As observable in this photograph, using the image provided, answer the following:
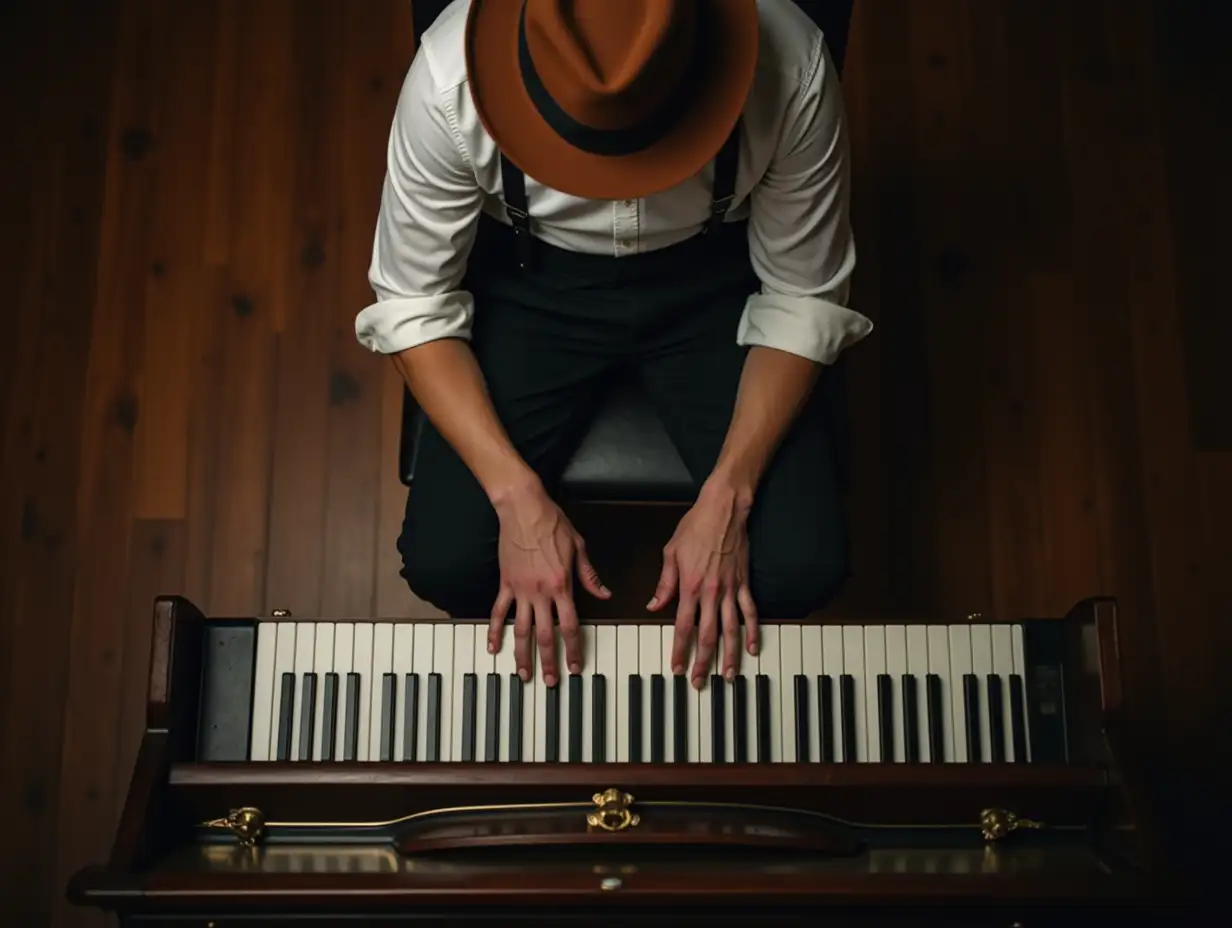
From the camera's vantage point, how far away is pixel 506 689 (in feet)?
3.97

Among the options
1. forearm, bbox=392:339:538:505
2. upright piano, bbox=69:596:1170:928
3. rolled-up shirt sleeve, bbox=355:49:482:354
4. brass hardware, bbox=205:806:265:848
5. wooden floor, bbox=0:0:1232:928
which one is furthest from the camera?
wooden floor, bbox=0:0:1232:928

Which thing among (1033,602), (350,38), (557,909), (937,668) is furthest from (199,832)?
(350,38)

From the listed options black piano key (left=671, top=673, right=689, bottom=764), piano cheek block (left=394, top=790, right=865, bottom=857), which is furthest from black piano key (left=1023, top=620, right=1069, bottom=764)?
black piano key (left=671, top=673, right=689, bottom=764)

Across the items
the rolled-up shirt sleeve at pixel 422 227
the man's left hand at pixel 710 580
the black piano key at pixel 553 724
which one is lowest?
the black piano key at pixel 553 724

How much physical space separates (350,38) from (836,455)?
1.30 metres

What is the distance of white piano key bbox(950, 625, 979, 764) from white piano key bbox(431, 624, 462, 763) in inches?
18.4

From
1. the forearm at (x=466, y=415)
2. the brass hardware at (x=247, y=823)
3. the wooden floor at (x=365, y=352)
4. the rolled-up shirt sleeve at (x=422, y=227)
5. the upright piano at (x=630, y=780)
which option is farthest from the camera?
the wooden floor at (x=365, y=352)

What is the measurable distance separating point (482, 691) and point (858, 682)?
1.17 feet

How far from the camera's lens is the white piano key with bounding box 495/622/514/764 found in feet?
3.91

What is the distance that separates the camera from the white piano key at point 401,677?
1192mm

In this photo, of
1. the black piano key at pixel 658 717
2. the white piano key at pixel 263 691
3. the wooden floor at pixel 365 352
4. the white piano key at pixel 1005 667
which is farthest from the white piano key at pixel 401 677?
the wooden floor at pixel 365 352

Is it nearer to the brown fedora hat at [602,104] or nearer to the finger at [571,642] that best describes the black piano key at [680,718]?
the finger at [571,642]

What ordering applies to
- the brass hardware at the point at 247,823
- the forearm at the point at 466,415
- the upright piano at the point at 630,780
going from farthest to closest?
the forearm at the point at 466,415 < the brass hardware at the point at 247,823 < the upright piano at the point at 630,780

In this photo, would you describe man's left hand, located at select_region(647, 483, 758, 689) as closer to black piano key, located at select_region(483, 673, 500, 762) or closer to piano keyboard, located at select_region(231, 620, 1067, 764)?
piano keyboard, located at select_region(231, 620, 1067, 764)
